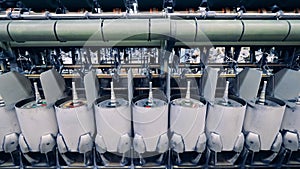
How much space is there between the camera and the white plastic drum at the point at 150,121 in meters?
1.43

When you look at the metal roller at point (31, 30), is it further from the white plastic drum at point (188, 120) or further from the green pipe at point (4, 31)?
the white plastic drum at point (188, 120)

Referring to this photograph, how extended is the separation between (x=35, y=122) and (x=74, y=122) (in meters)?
0.29

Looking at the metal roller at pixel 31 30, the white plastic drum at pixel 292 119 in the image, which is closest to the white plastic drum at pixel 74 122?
the metal roller at pixel 31 30

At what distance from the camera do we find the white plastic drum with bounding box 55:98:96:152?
1.45 m

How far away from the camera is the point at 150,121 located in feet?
4.76

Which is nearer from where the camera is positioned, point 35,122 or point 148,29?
point 148,29

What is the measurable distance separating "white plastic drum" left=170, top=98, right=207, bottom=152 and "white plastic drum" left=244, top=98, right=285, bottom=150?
360mm

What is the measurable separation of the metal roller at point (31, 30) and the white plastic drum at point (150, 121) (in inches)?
30.8

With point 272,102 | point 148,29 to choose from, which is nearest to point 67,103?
point 148,29

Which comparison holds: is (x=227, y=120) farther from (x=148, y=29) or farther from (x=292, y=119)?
(x=148, y=29)

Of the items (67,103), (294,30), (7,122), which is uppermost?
(294,30)

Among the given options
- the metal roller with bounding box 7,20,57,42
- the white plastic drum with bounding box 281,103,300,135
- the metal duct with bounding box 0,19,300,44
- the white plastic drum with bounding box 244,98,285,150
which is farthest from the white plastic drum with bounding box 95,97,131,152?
the white plastic drum with bounding box 281,103,300,135

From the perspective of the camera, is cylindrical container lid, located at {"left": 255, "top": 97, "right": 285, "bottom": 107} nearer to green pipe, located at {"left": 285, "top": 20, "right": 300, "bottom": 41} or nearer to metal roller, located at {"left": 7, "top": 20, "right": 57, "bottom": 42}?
green pipe, located at {"left": 285, "top": 20, "right": 300, "bottom": 41}

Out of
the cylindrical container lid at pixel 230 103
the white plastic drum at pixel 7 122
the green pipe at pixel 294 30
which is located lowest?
the white plastic drum at pixel 7 122
